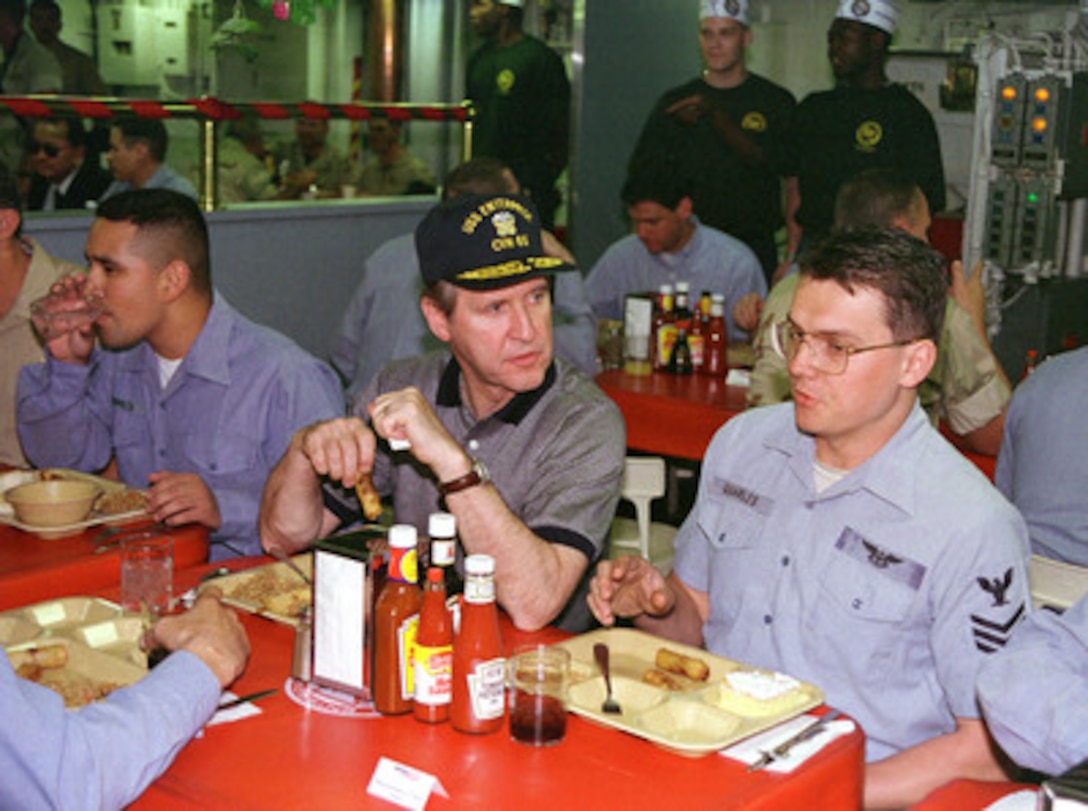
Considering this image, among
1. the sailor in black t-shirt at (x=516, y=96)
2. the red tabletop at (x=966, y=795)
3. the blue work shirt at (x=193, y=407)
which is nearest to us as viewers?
the red tabletop at (x=966, y=795)

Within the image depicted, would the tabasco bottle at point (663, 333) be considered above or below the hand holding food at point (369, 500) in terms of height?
below

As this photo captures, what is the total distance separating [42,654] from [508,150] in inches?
259

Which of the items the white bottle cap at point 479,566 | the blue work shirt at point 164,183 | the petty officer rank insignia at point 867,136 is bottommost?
the white bottle cap at point 479,566

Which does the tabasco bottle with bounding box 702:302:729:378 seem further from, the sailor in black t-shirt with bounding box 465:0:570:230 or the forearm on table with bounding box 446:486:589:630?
the sailor in black t-shirt with bounding box 465:0:570:230

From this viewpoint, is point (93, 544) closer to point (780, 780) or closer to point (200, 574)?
point (200, 574)

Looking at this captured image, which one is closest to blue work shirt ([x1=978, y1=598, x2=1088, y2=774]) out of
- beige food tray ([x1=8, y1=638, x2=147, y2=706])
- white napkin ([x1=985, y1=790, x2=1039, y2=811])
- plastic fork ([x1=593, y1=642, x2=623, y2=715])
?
white napkin ([x1=985, y1=790, x2=1039, y2=811])

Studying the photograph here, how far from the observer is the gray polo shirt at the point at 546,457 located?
2.95 m

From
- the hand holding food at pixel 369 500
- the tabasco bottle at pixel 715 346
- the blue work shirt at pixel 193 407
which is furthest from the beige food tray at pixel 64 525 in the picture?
the tabasco bottle at pixel 715 346

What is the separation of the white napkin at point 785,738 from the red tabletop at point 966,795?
0.17 meters

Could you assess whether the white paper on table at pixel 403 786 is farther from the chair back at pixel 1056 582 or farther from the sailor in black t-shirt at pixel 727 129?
the sailor in black t-shirt at pixel 727 129

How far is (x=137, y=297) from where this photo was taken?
12.8ft

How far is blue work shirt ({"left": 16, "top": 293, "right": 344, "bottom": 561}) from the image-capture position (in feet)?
12.7

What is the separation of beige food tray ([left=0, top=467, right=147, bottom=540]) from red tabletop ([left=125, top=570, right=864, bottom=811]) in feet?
3.95

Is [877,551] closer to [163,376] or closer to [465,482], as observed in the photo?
[465,482]
